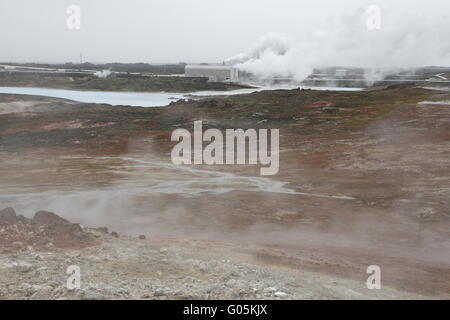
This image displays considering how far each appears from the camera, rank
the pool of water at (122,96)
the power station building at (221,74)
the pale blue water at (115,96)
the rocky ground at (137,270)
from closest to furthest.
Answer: the rocky ground at (137,270)
the pale blue water at (115,96)
the pool of water at (122,96)
the power station building at (221,74)

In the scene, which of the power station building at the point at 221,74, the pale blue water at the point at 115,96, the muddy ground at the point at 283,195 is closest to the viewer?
the muddy ground at the point at 283,195

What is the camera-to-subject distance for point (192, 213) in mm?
20562

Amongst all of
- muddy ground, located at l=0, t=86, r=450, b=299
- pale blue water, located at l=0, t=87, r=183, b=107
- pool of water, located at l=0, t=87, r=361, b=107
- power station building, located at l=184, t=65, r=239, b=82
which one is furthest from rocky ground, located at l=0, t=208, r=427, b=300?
power station building, located at l=184, t=65, r=239, b=82

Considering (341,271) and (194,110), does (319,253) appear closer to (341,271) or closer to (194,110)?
(341,271)

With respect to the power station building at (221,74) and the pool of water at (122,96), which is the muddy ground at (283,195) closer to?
the pool of water at (122,96)

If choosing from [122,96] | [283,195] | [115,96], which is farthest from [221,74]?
[283,195]

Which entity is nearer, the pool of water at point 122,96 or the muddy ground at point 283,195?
the muddy ground at point 283,195

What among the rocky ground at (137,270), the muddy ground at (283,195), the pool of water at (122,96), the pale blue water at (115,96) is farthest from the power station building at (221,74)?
the rocky ground at (137,270)

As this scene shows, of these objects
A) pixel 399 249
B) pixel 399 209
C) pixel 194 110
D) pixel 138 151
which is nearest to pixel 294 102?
pixel 194 110

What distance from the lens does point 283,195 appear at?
23359 millimetres

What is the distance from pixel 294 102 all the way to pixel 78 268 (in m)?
52.0

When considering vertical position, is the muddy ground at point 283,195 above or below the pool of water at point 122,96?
below

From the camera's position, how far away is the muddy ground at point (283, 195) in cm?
1398

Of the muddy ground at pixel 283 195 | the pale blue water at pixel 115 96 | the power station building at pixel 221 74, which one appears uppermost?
the power station building at pixel 221 74
